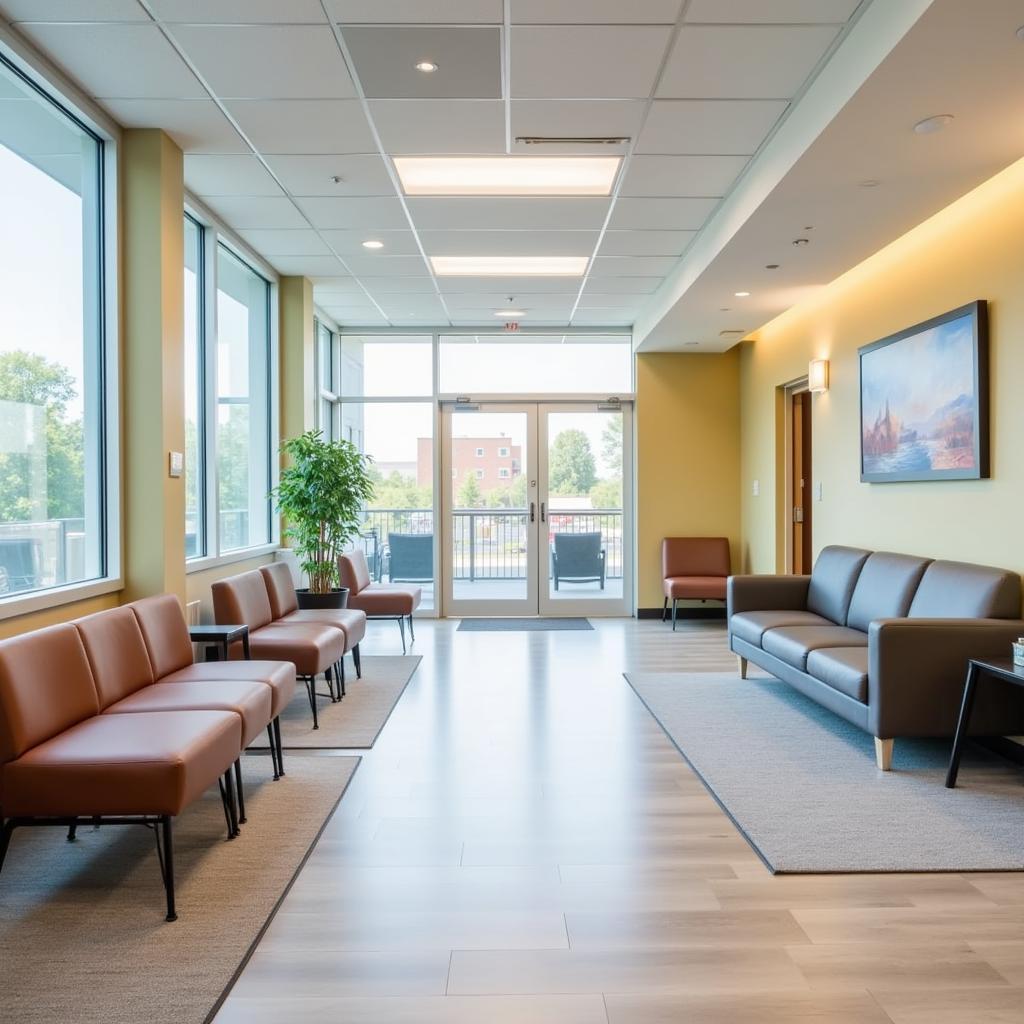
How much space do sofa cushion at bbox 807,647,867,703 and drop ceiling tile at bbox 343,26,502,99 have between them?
2981 mm

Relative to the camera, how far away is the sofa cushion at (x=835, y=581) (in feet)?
17.0

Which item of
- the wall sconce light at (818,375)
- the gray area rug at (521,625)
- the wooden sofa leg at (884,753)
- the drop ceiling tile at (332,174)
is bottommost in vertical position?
the gray area rug at (521,625)

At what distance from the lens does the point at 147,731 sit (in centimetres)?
262

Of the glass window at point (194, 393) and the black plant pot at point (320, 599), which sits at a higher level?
the glass window at point (194, 393)

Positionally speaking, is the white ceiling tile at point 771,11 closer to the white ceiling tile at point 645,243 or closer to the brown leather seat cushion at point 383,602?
the white ceiling tile at point 645,243

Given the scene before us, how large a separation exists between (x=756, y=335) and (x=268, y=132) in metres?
5.28

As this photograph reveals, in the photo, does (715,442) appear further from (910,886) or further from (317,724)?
(910,886)

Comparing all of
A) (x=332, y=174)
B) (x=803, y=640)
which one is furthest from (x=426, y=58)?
(x=803, y=640)

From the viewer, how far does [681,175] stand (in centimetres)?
456

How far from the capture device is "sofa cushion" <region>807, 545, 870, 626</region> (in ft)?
17.0

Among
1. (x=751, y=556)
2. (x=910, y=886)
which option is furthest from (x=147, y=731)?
(x=751, y=556)

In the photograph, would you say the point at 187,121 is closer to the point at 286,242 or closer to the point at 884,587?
the point at 286,242

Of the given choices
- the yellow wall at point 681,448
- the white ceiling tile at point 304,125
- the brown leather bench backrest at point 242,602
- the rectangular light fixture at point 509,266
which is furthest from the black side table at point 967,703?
the yellow wall at point 681,448

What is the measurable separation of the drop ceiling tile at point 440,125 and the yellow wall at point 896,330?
238cm
